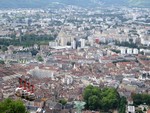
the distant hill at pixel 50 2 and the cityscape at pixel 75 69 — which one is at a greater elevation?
the distant hill at pixel 50 2

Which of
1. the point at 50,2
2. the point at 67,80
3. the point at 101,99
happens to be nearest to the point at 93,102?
the point at 101,99

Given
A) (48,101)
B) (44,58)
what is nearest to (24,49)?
(44,58)

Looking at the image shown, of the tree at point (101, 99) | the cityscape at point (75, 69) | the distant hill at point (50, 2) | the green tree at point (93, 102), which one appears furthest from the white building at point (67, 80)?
the distant hill at point (50, 2)

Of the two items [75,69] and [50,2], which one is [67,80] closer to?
[75,69]

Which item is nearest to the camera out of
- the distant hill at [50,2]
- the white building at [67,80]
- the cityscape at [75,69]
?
the cityscape at [75,69]

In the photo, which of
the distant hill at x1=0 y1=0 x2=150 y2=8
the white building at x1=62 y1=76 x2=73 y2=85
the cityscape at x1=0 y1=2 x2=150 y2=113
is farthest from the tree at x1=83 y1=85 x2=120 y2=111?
the distant hill at x1=0 y1=0 x2=150 y2=8

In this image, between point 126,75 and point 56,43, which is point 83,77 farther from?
point 56,43

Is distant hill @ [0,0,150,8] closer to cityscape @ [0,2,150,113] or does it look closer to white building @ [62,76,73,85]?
cityscape @ [0,2,150,113]

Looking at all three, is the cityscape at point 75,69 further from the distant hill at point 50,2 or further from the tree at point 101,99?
the distant hill at point 50,2

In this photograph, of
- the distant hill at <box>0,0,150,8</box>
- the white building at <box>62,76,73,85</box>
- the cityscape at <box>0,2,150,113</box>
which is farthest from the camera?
the distant hill at <box>0,0,150,8</box>
